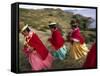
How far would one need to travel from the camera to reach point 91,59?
248 centimetres

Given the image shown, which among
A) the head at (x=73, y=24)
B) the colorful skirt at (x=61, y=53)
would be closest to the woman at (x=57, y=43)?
the colorful skirt at (x=61, y=53)

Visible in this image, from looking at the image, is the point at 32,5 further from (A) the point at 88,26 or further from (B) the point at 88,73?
(B) the point at 88,73

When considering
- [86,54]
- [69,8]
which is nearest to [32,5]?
[69,8]

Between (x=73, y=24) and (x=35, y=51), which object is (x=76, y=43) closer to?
(x=73, y=24)

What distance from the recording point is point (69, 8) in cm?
238

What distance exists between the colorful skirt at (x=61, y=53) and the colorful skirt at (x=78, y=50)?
0.22 ft

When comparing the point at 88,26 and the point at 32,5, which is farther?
the point at 88,26

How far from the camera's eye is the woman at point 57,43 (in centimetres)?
232

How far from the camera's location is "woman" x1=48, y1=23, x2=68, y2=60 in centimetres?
232

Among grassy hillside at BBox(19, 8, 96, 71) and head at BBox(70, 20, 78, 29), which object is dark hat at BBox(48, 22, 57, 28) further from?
head at BBox(70, 20, 78, 29)

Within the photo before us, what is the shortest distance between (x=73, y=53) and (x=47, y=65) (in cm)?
26

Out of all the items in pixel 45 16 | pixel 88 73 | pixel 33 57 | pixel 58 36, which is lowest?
pixel 88 73

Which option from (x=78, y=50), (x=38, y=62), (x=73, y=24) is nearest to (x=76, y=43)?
(x=78, y=50)

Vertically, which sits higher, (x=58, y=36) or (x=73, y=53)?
(x=58, y=36)
